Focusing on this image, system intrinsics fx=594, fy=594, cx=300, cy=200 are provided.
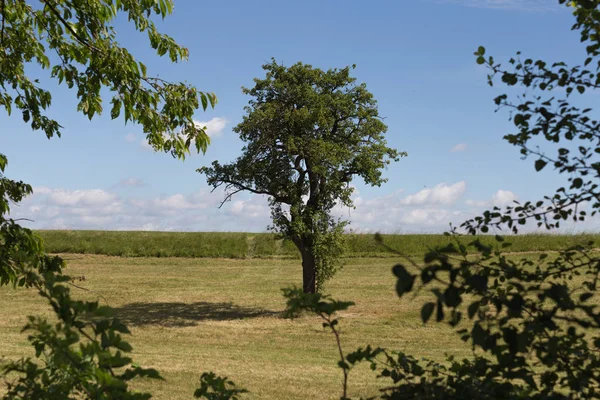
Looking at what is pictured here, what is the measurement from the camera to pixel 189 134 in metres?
7.32

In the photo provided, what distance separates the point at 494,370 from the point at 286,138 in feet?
48.7

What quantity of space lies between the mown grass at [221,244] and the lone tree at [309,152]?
890cm

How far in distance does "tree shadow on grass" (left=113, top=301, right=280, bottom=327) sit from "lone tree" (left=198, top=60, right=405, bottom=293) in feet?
7.51

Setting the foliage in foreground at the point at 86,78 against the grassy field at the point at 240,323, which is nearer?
the foliage in foreground at the point at 86,78

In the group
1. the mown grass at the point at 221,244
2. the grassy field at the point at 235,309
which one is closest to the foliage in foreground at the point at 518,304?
the grassy field at the point at 235,309

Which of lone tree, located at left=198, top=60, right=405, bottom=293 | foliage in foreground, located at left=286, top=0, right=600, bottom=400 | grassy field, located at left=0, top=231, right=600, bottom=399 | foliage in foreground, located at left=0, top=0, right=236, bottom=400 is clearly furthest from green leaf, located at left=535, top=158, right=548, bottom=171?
lone tree, located at left=198, top=60, right=405, bottom=293

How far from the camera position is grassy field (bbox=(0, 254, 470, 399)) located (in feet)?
31.9

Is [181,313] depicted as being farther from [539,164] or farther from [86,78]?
[539,164]

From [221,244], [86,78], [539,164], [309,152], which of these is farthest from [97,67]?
[221,244]

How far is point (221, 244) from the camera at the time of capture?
28.9 meters

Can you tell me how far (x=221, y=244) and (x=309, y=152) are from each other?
13439mm

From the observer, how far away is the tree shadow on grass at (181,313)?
16609 millimetres

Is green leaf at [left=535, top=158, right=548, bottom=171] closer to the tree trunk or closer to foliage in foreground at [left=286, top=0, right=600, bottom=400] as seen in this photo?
foliage in foreground at [left=286, top=0, right=600, bottom=400]

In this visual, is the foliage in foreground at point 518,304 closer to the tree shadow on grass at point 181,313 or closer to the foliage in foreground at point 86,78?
the foliage in foreground at point 86,78
